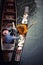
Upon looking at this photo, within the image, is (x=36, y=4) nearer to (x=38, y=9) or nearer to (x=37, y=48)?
(x=38, y=9)

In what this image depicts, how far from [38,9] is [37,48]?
0.31 meters

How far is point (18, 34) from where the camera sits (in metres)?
1.63

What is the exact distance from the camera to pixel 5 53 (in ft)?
5.35

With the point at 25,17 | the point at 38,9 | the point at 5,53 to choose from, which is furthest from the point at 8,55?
the point at 38,9

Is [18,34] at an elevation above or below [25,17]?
below

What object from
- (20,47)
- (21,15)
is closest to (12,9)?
(21,15)

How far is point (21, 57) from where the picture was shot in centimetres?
163

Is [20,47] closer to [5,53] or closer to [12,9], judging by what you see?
[5,53]

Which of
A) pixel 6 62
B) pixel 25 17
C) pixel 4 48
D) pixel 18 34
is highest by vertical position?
pixel 25 17

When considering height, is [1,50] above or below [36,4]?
below

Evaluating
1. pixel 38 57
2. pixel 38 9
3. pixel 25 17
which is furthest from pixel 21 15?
pixel 38 57

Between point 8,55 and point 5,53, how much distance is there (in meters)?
0.03

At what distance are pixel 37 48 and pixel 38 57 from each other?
0.07 metres

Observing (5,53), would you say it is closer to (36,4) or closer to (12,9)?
(12,9)
